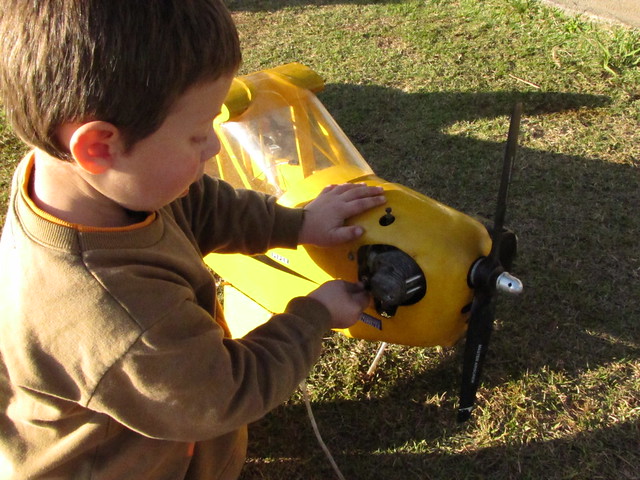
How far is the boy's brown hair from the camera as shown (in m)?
0.97

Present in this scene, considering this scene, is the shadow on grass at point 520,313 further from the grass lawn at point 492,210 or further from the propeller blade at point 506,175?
the propeller blade at point 506,175

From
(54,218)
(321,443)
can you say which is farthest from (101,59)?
(321,443)

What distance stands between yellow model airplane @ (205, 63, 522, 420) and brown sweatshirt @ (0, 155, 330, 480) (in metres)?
0.24

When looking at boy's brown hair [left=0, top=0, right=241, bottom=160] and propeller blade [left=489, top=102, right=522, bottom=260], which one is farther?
propeller blade [left=489, top=102, right=522, bottom=260]

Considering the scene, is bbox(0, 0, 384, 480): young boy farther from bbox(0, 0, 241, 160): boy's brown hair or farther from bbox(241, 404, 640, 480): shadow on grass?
bbox(241, 404, 640, 480): shadow on grass

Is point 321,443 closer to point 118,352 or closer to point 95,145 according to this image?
point 118,352

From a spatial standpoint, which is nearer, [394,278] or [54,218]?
[54,218]

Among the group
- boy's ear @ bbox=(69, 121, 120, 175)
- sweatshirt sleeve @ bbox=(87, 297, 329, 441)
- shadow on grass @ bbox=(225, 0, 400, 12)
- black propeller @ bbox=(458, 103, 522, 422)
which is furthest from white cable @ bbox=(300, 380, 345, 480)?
shadow on grass @ bbox=(225, 0, 400, 12)

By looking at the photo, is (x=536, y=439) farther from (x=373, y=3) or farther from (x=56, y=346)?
(x=373, y=3)

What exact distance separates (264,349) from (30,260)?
49 cm

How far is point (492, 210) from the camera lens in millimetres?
2688

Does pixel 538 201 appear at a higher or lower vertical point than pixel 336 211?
lower

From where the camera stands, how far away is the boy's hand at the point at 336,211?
5.08 feet

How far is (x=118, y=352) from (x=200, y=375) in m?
0.16
